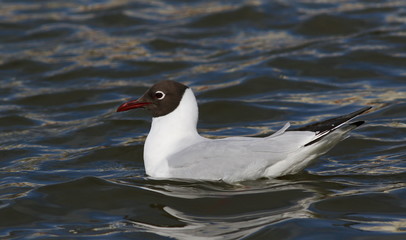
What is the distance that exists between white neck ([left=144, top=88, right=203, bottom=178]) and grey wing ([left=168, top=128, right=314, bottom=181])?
311mm

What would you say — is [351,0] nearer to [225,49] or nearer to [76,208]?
[225,49]

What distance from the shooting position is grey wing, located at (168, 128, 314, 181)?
6.94 metres

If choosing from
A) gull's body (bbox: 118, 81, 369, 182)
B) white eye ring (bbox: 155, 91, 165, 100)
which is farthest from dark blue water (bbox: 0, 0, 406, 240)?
white eye ring (bbox: 155, 91, 165, 100)

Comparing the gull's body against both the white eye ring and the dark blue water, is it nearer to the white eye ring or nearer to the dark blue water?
the dark blue water

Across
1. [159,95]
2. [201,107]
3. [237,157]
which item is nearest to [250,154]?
[237,157]

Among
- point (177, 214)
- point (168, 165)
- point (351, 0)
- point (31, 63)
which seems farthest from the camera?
point (351, 0)

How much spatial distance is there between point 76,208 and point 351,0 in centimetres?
966

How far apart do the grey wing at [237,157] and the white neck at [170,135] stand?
311 millimetres

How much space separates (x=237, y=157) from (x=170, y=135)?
2.78ft

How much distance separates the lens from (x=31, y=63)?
1294cm

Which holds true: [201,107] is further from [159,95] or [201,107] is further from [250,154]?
[250,154]

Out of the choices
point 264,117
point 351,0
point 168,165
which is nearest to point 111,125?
point 264,117

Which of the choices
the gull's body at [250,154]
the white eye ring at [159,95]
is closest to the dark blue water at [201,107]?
the gull's body at [250,154]

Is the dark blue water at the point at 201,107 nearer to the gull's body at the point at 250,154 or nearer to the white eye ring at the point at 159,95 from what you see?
the gull's body at the point at 250,154
